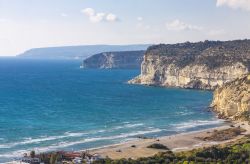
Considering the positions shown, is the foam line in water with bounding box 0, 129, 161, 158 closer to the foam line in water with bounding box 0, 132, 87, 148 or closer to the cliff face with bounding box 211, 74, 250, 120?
the foam line in water with bounding box 0, 132, 87, 148

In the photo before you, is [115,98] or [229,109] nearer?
[229,109]

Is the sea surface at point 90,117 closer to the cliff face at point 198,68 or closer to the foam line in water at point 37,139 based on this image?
the foam line in water at point 37,139

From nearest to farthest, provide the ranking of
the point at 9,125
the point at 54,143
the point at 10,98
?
1. the point at 54,143
2. the point at 9,125
3. the point at 10,98

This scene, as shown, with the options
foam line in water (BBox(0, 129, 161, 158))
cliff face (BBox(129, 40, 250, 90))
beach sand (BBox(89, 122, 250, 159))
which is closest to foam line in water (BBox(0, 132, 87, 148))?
foam line in water (BBox(0, 129, 161, 158))

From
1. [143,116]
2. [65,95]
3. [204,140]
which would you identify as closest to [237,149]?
[204,140]

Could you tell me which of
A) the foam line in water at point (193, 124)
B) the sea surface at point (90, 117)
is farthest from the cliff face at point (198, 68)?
the foam line in water at point (193, 124)

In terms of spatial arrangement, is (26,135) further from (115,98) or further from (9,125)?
(115,98)
